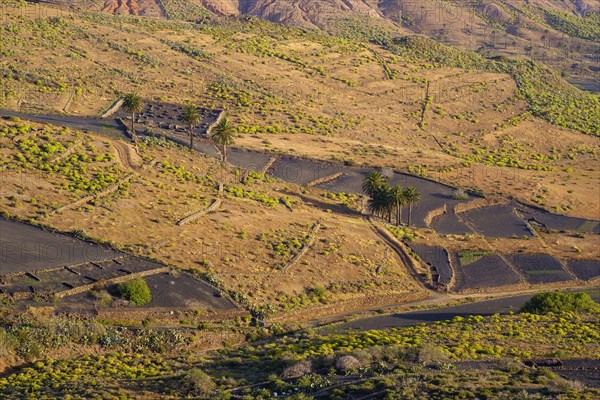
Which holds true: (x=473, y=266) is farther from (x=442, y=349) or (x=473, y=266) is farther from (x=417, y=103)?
(x=417, y=103)

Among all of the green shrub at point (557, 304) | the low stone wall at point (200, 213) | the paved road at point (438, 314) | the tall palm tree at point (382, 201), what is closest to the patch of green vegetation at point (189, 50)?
the tall palm tree at point (382, 201)

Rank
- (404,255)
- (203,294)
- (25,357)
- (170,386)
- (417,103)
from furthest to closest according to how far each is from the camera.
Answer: (417,103)
(404,255)
(203,294)
(25,357)
(170,386)

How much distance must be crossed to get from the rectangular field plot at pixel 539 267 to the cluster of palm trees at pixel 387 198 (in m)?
10.3

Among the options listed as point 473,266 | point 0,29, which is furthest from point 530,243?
point 0,29

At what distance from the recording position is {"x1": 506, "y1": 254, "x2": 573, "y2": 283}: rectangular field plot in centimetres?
7381

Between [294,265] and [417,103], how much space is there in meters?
58.7

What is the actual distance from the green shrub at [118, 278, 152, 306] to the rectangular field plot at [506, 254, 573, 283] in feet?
110

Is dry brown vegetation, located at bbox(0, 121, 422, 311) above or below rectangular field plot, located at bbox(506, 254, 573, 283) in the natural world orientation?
above

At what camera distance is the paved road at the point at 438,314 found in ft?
192

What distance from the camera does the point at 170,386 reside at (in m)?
43.0

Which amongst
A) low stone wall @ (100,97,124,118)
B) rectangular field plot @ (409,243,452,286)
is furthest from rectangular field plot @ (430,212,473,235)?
low stone wall @ (100,97,124,118)

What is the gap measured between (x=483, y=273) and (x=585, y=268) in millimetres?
10411

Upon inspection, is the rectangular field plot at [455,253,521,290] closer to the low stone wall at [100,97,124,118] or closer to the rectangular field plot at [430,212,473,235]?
the rectangular field plot at [430,212,473,235]

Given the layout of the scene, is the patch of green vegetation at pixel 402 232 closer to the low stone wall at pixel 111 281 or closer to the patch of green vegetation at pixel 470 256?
the patch of green vegetation at pixel 470 256
